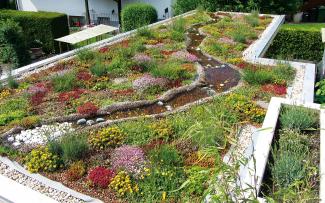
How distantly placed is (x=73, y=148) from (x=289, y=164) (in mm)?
3585

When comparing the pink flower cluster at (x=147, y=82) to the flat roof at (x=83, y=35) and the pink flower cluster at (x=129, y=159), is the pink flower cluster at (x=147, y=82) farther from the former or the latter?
the flat roof at (x=83, y=35)

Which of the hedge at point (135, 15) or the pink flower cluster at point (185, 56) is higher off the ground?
the hedge at point (135, 15)

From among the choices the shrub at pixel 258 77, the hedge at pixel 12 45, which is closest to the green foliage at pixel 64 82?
the shrub at pixel 258 77

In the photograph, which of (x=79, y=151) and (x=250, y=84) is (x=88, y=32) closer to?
(x=250, y=84)

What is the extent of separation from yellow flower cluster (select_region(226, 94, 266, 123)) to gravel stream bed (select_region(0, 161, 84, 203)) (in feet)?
13.0

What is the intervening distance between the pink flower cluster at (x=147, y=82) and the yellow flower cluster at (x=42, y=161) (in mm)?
3505

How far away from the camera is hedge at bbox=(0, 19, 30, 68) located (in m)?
15.3

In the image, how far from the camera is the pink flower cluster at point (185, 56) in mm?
11351

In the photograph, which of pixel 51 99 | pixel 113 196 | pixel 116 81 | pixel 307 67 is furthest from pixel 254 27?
pixel 113 196

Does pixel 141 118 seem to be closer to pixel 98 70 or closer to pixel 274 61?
pixel 98 70

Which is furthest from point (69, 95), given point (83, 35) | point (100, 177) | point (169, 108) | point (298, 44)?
point (298, 44)

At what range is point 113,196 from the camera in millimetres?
5387

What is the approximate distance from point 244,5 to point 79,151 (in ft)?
59.6

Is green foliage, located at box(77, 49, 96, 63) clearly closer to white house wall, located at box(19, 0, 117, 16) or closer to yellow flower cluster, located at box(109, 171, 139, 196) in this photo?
yellow flower cluster, located at box(109, 171, 139, 196)
